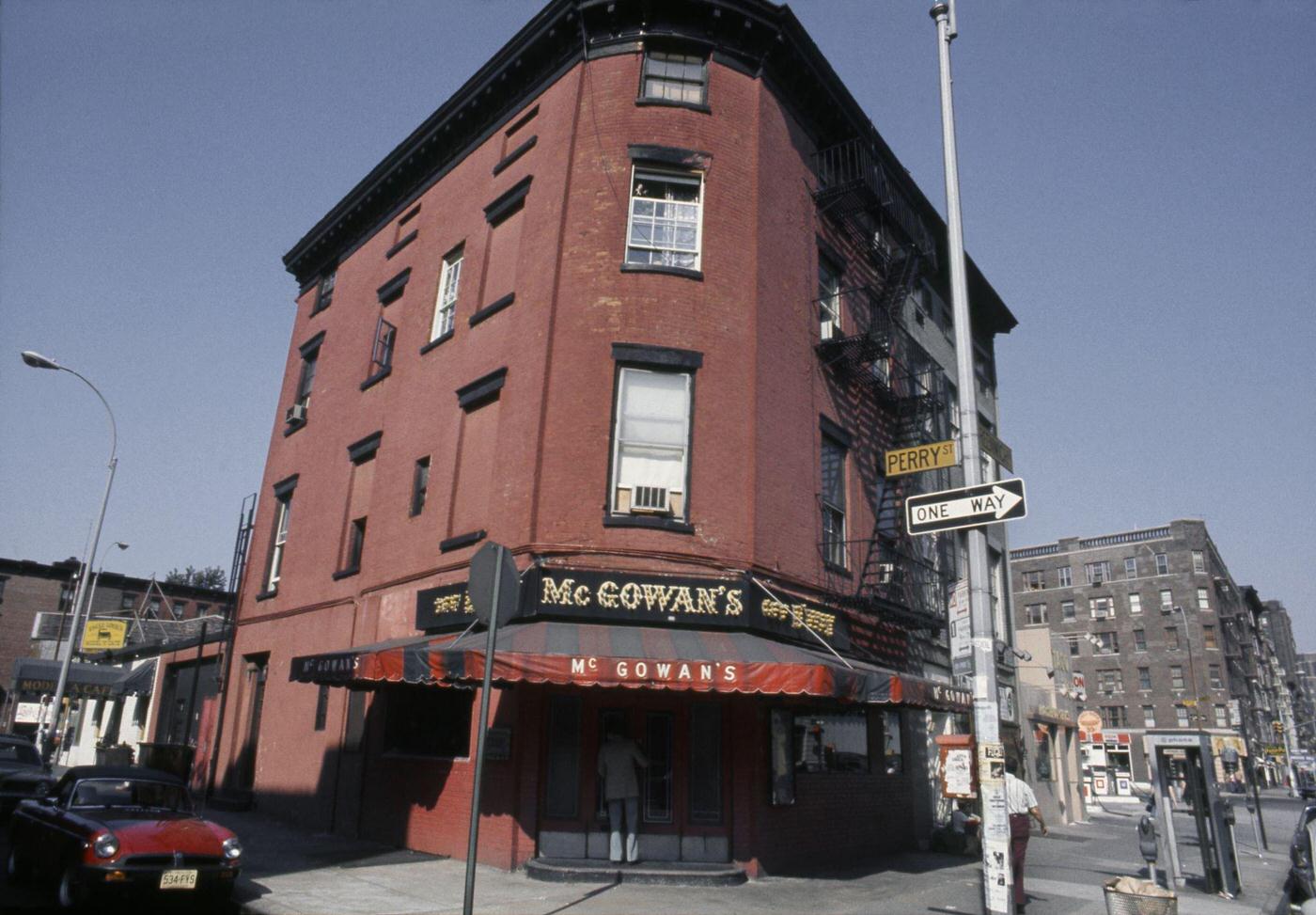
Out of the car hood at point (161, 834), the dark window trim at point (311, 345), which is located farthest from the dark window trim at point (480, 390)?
the dark window trim at point (311, 345)

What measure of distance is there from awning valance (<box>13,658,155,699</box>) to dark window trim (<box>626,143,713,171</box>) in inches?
963

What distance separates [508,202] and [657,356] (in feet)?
17.3

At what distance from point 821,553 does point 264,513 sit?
1563 cm

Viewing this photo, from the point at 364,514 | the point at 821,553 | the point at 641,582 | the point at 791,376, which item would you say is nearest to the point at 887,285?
the point at 791,376

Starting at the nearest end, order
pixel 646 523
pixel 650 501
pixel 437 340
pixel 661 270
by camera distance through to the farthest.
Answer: pixel 646 523
pixel 650 501
pixel 661 270
pixel 437 340

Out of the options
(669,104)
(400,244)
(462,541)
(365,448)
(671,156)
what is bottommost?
(462,541)

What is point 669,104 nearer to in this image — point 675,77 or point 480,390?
point 675,77

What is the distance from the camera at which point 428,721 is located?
1498cm

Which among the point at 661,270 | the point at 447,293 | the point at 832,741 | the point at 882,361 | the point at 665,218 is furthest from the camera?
the point at 882,361

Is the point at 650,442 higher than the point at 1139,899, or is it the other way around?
the point at 650,442

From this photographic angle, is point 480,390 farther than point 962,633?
Yes

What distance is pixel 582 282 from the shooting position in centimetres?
1440

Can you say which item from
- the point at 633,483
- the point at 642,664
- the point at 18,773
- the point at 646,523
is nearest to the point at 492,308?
the point at 633,483

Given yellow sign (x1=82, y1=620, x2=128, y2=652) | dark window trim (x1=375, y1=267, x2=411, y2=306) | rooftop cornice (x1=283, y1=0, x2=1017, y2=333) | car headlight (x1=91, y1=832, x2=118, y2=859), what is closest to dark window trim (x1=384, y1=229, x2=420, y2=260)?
dark window trim (x1=375, y1=267, x2=411, y2=306)
